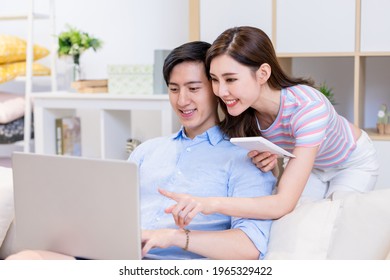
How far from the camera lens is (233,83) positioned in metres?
1.59

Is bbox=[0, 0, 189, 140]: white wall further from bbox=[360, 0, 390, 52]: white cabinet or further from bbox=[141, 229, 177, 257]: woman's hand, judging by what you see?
A: bbox=[141, 229, 177, 257]: woman's hand

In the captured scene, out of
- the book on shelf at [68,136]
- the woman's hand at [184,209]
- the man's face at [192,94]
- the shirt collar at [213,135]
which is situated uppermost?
the man's face at [192,94]

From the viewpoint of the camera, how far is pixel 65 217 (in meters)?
1.28

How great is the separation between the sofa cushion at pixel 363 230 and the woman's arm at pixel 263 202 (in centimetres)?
12

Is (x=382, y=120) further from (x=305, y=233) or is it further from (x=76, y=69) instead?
(x=76, y=69)

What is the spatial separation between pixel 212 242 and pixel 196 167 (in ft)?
0.96

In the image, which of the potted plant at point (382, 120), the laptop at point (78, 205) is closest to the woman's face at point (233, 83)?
the laptop at point (78, 205)

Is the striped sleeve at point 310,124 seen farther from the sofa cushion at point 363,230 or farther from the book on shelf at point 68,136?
the book on shelf at point 68,136

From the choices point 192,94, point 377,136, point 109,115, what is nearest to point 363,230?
point 192,94

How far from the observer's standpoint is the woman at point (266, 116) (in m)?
1.45

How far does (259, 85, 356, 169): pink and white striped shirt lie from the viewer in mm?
Result: 1588

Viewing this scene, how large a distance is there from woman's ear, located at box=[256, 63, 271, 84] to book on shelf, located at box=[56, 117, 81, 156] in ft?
6.53

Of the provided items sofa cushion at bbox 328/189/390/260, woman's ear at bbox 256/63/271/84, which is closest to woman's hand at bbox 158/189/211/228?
sofa cushion at bbox 328/189/390/260
